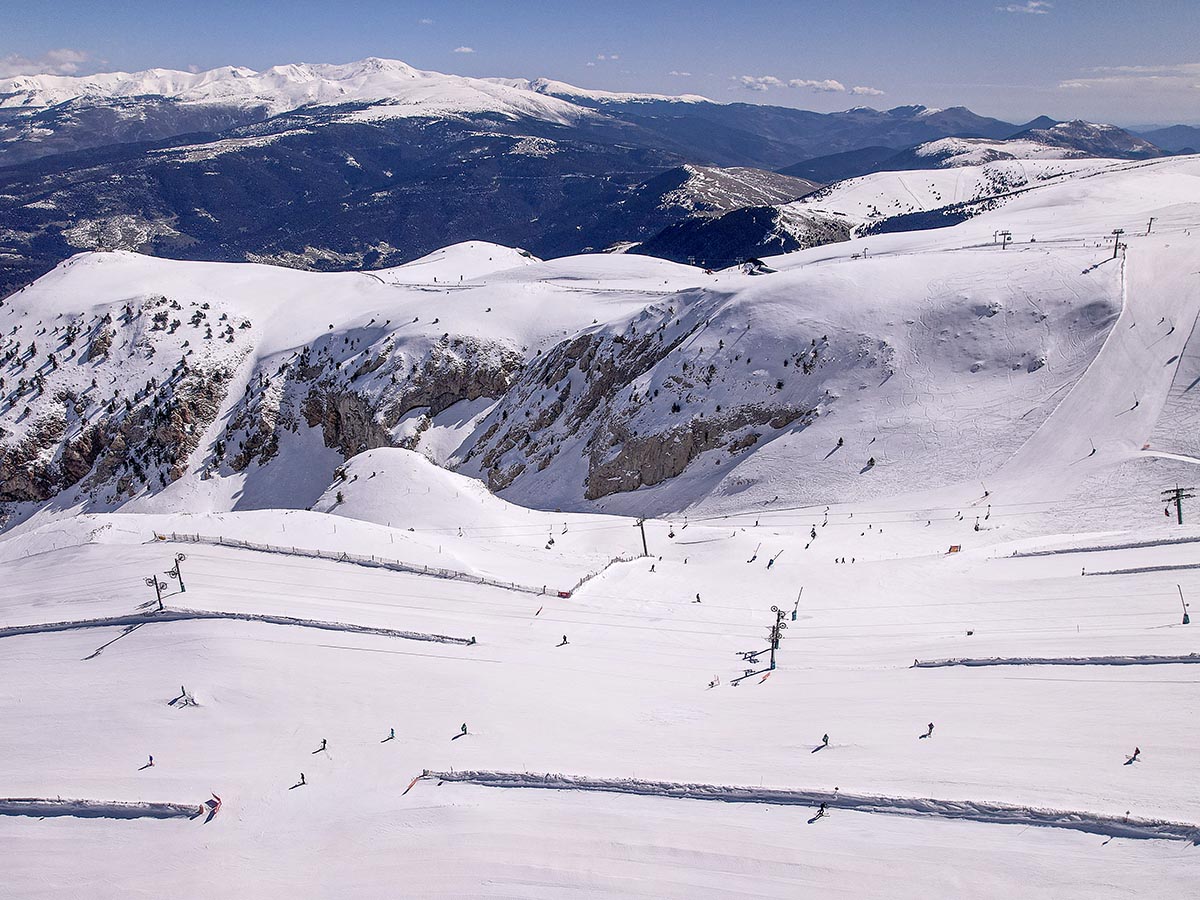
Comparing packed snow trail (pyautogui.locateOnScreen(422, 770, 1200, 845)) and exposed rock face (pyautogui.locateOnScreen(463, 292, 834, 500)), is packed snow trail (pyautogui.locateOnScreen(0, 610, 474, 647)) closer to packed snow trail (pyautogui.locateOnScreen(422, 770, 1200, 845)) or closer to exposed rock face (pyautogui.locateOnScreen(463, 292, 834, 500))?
packed snow trail (pyautogui.locateOnScreen(422, 770, 1200, 845))

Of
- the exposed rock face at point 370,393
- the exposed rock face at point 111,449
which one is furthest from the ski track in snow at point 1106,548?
the exposed rock face at point 111,449

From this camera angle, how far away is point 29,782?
75.4ft

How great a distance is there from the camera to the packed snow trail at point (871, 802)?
16641 millimetres

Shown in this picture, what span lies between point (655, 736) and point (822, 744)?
5.30 metres

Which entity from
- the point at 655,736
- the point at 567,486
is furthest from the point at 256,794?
the point at 567,486

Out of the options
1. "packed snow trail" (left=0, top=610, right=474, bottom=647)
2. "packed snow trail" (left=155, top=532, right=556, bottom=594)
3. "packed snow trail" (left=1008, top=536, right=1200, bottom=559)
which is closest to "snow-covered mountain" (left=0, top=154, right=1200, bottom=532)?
"packed snow trail" (left=1008, top=536, right=1200, bottom=559)

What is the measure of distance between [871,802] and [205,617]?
89.3 ft

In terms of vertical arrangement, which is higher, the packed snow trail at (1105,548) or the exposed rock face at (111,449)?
the packed snow trail at (1105,548)

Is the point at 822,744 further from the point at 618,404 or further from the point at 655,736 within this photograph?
the point at 618,404

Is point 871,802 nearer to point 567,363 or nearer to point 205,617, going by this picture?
point 205,617

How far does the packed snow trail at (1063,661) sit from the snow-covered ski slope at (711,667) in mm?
162

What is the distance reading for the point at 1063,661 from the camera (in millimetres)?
24516

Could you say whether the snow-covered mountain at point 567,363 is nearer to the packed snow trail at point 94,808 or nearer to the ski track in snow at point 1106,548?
the ski track in snow at point 1106,548

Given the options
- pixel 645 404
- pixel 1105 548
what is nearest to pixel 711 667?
pixel 1105 548
